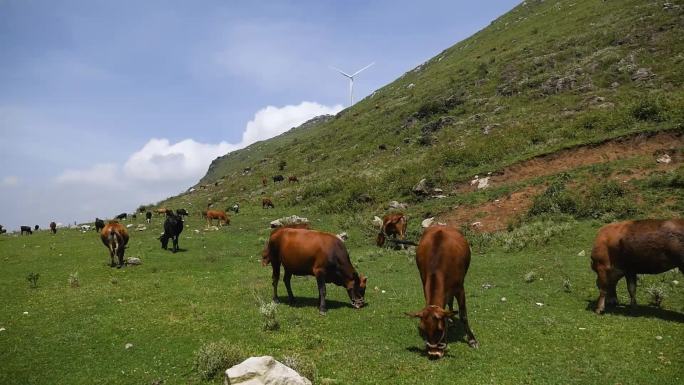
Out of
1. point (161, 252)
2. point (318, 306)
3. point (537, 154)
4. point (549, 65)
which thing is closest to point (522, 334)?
point (318, 306)

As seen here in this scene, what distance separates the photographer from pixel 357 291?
54.6ft

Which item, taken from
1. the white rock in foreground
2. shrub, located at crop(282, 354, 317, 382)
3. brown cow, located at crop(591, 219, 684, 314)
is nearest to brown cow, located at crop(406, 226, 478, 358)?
shrub, located at crop(282, 354, 317, 382)

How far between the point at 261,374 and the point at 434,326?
13.2ft

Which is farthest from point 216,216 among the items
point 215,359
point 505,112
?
point 505,112

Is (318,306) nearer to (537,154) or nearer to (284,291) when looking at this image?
(284,291)

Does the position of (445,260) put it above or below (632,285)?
above

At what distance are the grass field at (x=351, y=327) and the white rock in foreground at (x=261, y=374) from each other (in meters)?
1.24

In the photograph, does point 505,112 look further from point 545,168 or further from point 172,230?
point 172,230

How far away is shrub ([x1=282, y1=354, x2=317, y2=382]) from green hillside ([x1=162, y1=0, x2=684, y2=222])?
25807 millimetres

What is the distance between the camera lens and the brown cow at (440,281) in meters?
10.8

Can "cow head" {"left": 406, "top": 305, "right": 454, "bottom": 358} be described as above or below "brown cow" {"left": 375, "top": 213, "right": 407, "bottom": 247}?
below

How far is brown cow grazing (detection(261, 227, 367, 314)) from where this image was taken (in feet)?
53.0

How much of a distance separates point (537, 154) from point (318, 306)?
94.8ft

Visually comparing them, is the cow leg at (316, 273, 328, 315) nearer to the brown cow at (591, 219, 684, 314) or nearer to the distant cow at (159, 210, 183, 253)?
the brown cow at (591, 219, 684, 314)
